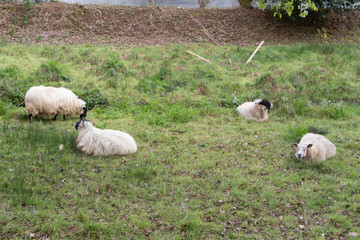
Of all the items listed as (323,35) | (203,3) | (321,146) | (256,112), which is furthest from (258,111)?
(203,3)

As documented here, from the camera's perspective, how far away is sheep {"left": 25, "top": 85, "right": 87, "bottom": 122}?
884cm

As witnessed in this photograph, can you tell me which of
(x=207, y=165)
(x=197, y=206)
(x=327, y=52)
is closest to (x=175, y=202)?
(x=197, y=206)

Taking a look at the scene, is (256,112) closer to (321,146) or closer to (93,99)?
(321,146)

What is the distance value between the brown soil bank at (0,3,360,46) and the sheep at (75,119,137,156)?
7.70 m

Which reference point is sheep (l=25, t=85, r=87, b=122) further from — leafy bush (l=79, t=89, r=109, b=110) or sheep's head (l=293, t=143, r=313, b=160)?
sheep's head (l=293, t=143, r=313, b=160)

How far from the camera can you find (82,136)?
25.0ft

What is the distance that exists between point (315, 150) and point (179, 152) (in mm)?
2675

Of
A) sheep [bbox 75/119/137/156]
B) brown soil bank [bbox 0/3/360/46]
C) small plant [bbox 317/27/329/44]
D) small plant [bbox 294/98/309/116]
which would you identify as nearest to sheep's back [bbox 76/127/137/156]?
sheep [bbox 75/119/137/156]

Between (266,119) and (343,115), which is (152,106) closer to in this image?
(266,119)

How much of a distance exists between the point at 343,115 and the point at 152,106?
5175 mm

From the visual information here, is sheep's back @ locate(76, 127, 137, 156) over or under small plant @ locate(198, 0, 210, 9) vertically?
under

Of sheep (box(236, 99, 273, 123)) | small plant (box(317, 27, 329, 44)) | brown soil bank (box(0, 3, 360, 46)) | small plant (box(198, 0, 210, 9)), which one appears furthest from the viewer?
small plant (box(198, 0, 210, 9))

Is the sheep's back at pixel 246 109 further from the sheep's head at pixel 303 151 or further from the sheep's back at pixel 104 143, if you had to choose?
the sheep's back at pixel 104 143

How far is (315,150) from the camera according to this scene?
291 inches
